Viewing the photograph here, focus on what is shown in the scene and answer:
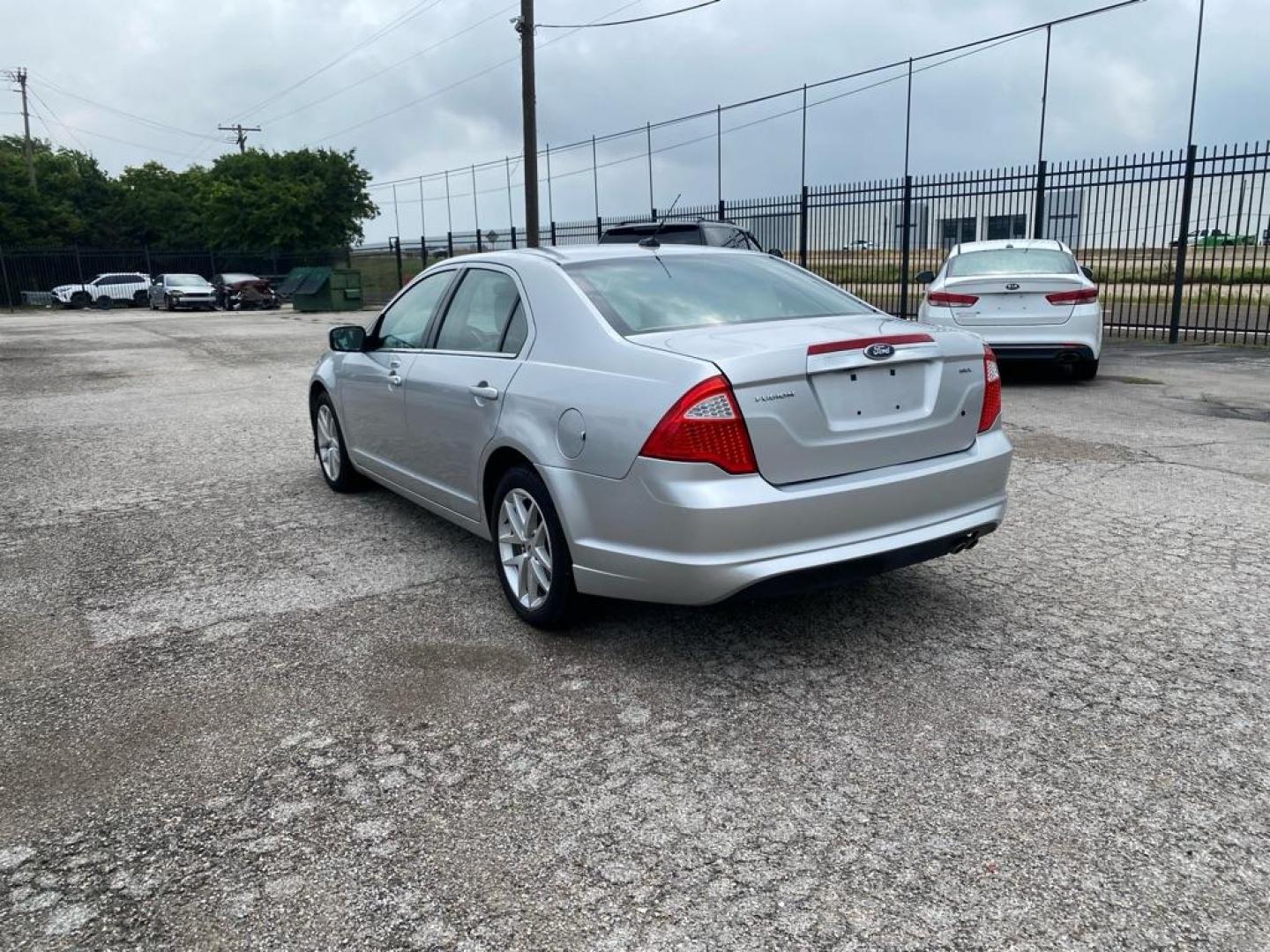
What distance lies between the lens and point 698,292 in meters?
4.43

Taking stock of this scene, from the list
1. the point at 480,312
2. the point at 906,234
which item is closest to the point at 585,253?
the point at 480,312

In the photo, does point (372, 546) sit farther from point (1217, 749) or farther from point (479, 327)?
point (1217, 749)

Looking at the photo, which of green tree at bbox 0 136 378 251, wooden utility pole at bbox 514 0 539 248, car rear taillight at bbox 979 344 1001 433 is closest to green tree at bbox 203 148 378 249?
green tree at bbox 0 136 378 251

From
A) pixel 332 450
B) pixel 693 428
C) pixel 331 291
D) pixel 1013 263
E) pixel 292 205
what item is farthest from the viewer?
pixel 292 205

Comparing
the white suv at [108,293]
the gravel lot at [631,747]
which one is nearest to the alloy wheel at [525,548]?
the gravel lot at [631,747]

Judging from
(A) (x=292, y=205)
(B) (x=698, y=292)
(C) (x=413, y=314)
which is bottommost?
(C) (x=413, y=314)

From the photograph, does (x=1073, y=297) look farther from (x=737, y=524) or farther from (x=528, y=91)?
(x=528, y=91)

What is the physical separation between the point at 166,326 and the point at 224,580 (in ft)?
75.2

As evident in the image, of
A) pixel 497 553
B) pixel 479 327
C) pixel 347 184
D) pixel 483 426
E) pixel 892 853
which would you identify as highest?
pixel 347 184

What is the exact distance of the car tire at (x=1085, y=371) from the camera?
441 inches

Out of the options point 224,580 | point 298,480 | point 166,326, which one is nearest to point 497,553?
point 224,580

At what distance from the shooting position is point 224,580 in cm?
500

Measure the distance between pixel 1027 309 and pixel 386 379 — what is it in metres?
7.11

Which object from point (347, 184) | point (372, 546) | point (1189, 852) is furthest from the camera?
point (347, 184)
